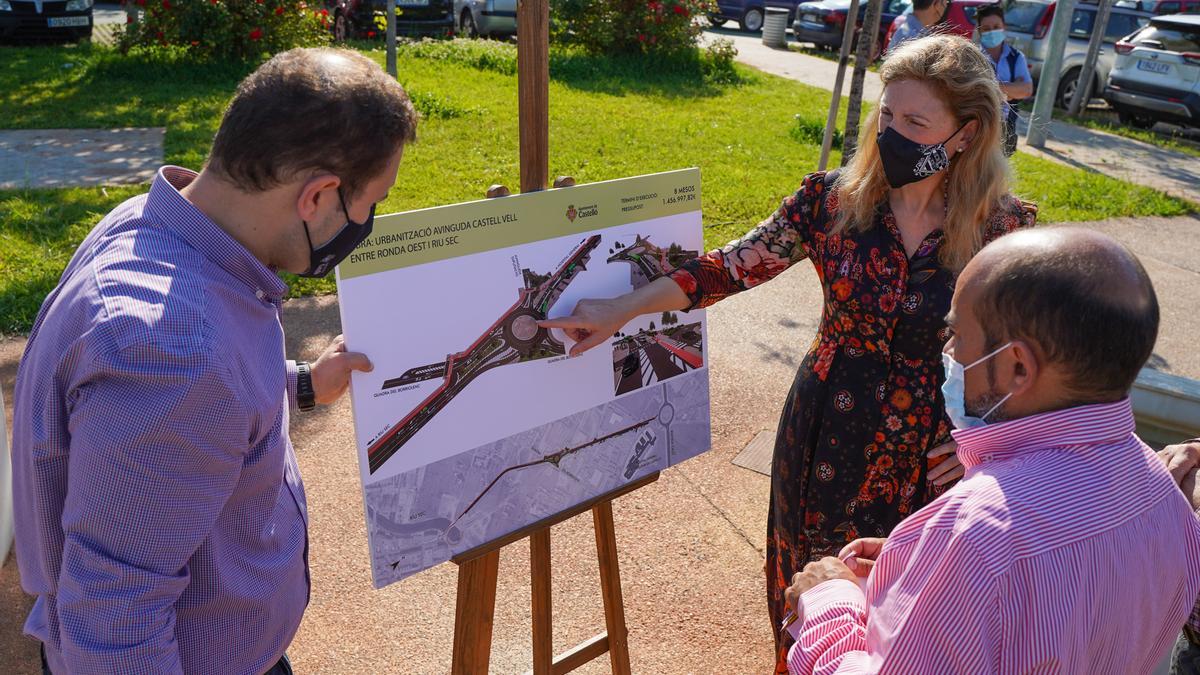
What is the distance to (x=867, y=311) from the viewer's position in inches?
96.9

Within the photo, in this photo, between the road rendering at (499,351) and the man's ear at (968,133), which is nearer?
the road rendering at (499,351)

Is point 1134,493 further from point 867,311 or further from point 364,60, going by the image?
point 364,60

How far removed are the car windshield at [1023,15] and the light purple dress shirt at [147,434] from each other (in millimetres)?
15682

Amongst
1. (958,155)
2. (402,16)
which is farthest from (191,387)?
(402,16)

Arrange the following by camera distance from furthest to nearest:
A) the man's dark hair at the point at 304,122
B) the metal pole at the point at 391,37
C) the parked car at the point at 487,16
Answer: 1. the parked car at the point at 487,16
2. the metal pole at the point at 391,37
3. the man's dark hair at the point at 304,122

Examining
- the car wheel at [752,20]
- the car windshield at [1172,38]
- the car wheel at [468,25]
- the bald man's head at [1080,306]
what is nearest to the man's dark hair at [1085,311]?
the bald man's head at [1080,306]

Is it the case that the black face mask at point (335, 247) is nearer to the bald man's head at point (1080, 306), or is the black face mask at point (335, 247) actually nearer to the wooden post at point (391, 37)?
the bald man's head at point (1080, 306)

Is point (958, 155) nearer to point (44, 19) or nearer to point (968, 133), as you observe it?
point (968, 133)

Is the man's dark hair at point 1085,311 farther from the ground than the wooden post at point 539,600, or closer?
farther from the ground

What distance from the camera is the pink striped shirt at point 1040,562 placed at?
130 cm

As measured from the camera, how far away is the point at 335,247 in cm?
168

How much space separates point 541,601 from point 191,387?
1.54m

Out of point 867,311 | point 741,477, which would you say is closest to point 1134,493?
Answer: point 867,311

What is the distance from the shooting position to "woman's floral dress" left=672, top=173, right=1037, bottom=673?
2.45 m
